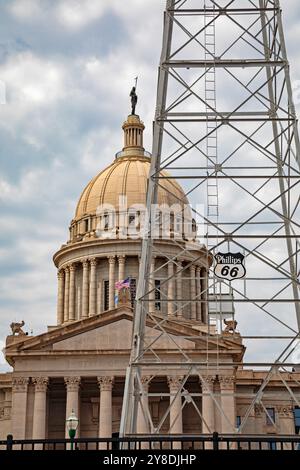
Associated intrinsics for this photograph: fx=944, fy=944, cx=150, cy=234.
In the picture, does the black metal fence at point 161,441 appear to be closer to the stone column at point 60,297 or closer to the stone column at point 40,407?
the stone column at point 40,407

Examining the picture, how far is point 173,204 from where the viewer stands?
85875 millimetres

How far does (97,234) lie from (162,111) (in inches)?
2326

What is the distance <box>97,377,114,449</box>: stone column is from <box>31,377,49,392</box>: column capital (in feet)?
12.7

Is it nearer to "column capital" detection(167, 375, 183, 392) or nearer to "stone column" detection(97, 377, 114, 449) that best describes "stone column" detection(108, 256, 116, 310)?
"stone column" detection(97, 377, 114, 449)

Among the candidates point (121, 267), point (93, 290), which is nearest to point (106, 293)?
point (93, 290)

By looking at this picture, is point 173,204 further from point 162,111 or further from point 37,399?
point 162,111

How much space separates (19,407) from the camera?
6862cm

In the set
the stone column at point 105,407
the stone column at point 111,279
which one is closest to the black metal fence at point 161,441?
the stone column at point 105,407

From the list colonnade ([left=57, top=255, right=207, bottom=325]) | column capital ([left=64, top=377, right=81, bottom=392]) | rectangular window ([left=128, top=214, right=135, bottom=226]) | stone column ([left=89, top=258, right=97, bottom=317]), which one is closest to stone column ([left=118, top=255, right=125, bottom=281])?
colonnade ([left=57, top=255, right=207, bottom=325])

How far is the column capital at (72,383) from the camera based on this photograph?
225 ft

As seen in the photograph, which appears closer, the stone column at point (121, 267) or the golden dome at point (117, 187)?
the stone column at point (121, 267)

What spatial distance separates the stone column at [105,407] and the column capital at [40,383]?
388cm

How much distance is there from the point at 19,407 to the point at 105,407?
6.32 meters
